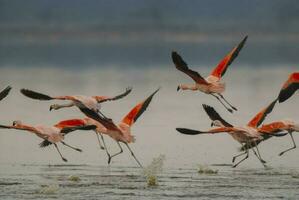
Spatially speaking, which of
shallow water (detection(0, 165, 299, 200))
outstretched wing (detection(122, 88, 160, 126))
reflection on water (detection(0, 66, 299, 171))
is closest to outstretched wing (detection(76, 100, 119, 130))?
outstretched wing (detection(122, 88, 160, 126))

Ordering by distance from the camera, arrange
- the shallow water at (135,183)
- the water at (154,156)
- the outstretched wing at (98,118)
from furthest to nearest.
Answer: the outstretched wing at (98,118) → the water at (154,156) → the shallow water at (135,183)

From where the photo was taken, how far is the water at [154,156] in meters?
22.6

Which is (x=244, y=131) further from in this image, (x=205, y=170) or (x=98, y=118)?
(x=98, y=118)

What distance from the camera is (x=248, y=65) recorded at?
5291 cm

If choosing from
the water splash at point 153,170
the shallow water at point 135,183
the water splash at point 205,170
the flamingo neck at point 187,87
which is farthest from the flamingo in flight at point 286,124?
the water splash at point 153,170

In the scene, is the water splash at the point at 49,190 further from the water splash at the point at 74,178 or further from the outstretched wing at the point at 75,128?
the outstretched wing at the point at 75,128

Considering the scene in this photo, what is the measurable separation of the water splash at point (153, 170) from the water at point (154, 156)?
98 millimetres

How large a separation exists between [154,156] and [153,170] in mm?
2799

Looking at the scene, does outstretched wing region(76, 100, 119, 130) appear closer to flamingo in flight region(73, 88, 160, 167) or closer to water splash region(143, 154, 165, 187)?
flamingo in flight region(73, 88, 160, 167)

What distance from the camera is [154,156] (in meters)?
26.5

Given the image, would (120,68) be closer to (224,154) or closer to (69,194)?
(224,154)

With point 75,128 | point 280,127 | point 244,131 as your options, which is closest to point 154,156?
point 244,131

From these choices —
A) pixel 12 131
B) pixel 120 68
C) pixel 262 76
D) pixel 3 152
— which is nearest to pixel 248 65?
pixel 120 68

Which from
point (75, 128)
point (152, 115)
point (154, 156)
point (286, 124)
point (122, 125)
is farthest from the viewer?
point (152, 115)
